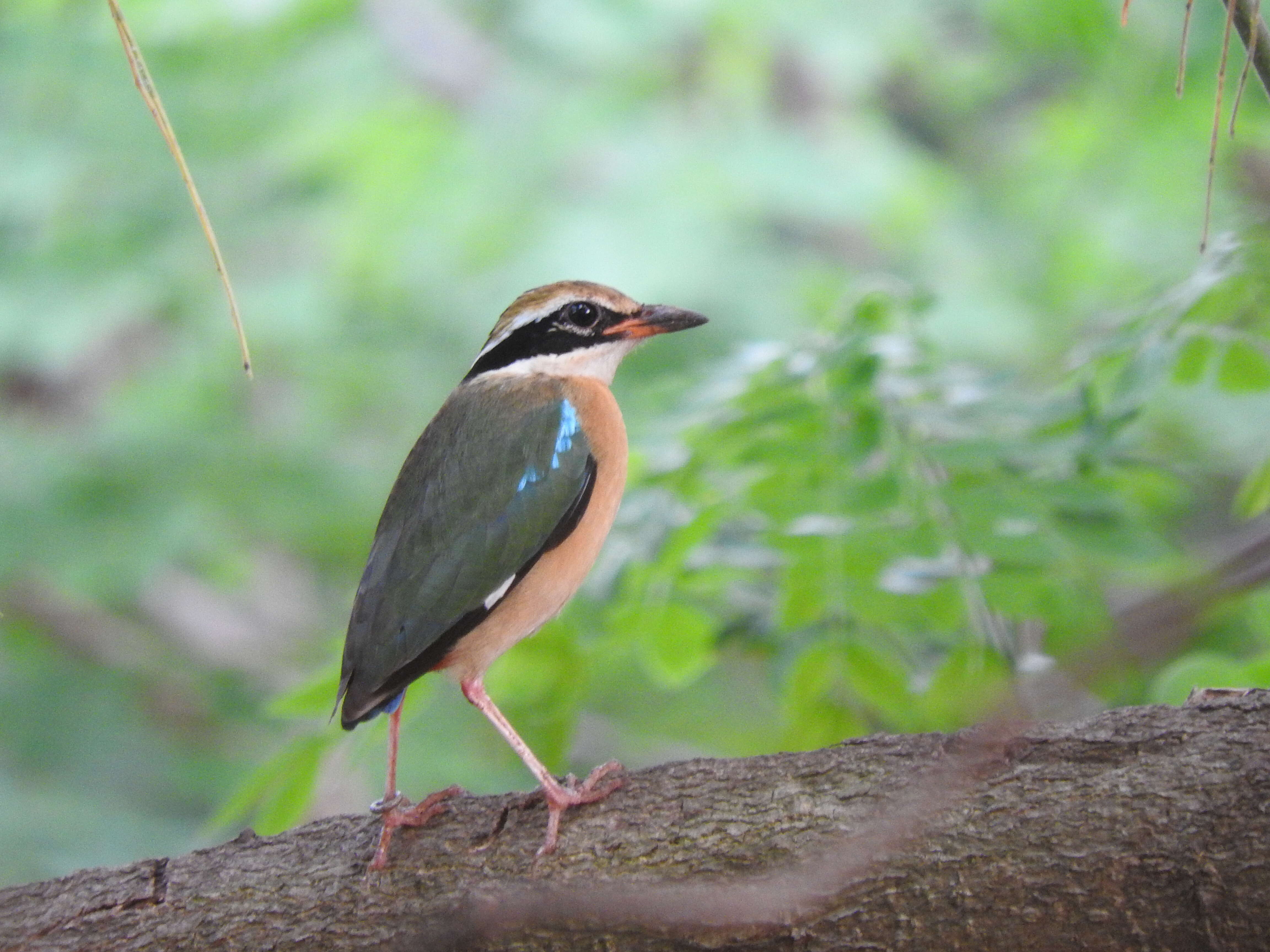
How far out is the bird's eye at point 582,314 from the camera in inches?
196

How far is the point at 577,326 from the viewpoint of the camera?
501 cm

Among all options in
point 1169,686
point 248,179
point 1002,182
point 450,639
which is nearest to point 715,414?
point 450,639

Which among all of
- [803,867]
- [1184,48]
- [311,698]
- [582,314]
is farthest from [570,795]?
[1184,48]

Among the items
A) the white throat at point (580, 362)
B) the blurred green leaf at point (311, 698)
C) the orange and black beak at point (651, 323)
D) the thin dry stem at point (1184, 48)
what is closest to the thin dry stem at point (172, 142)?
the blurred green leaf at point (311, 698)

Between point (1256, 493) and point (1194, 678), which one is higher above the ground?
point (1256, 493)

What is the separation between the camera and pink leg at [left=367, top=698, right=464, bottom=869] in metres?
3.71

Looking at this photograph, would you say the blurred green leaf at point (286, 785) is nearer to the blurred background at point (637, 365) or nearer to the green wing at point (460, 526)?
the blurred background at point (637, 365)

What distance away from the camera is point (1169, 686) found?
4.07 m

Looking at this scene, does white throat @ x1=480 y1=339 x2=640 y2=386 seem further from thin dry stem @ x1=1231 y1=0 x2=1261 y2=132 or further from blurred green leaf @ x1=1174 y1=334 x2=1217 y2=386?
thin dry stem @ x1=1231 y1=0 x2=1261 y2=132

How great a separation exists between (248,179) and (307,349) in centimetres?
175

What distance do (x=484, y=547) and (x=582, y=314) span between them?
1139 millimetres

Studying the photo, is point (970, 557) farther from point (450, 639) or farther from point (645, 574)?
point (450, 639)

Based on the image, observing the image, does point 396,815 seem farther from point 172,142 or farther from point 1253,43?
point 1253,43

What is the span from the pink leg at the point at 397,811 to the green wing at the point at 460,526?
298mm
